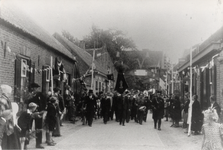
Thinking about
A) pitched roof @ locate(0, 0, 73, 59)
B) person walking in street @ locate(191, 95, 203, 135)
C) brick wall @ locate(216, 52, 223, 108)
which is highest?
pitched roof @ locate(0, 0, 73, 59)

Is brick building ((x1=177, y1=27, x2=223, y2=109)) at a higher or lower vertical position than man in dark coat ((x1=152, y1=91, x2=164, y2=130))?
higher

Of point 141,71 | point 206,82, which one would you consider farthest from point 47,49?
point 141,71

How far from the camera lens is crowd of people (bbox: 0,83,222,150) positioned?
22.8 feet

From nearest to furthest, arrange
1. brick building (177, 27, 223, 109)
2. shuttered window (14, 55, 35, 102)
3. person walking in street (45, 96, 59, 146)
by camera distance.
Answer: person walking in street (45, 96, 59, 146) < shuttered window (14, 55, 35, 102) < brick building (177, 27, 223, 109)

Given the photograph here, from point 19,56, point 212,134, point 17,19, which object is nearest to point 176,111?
point 19,56

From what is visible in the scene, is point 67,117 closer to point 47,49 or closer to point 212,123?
point 47,49

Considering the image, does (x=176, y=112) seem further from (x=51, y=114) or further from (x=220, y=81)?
(x=51, y=114)

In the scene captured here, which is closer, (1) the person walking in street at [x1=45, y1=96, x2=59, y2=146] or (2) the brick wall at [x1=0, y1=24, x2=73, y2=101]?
(1) the person walking in street at [x1=45, y1=96, x2=59, y2=146]

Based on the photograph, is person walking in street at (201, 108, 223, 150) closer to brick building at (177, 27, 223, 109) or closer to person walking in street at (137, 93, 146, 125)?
brick building at (177, 27, 223, 109)

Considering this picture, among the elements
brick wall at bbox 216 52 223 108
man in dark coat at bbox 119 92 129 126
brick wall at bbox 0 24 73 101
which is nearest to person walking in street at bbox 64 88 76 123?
brick wall at bbox 0 24 73 101

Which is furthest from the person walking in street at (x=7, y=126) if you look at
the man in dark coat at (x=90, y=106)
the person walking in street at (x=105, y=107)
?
the person walking in street at (x=105, y=107)

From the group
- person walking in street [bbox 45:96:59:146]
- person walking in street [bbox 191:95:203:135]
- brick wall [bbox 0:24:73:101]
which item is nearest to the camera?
person walking in street [bbox 45:96:59:146]

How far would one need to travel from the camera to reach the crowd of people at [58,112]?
22.8ft

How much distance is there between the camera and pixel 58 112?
1134cm
